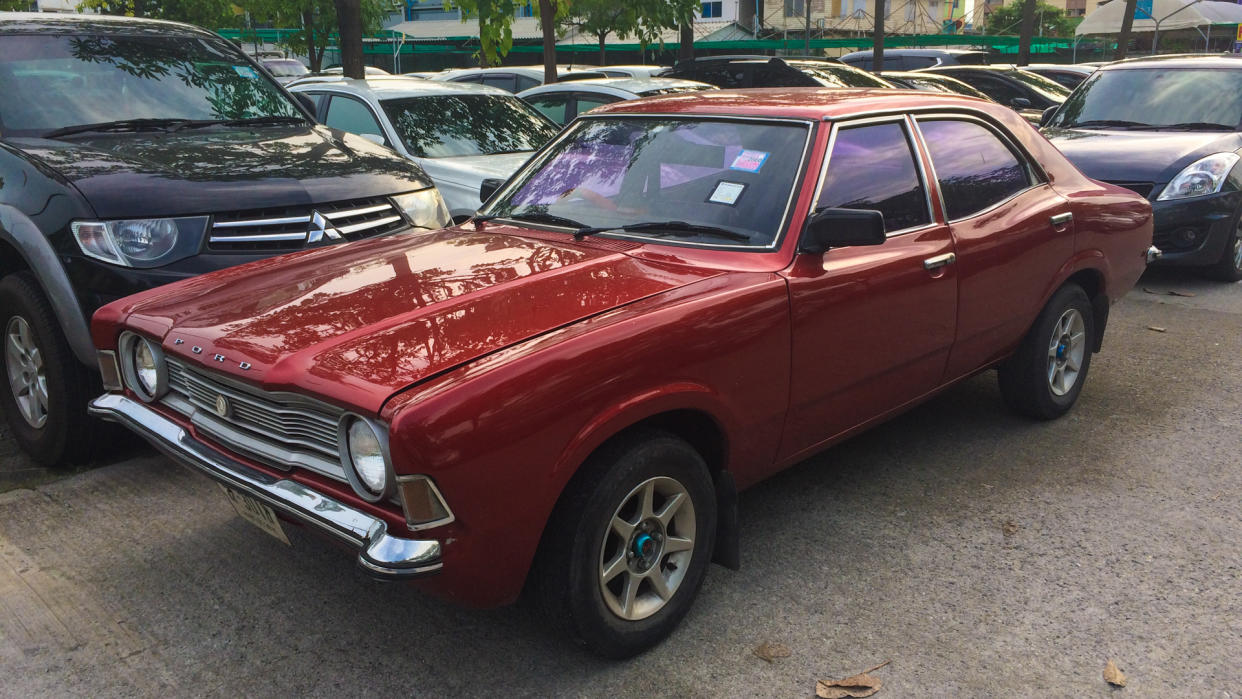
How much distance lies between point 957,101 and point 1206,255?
454 cm

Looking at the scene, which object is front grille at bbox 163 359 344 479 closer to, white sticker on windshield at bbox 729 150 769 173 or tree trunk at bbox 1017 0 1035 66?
white sticker on windshield at bbox 729 150 769 173

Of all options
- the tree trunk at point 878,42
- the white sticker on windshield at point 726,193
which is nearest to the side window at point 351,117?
the white sticker on windshield at point 726,193

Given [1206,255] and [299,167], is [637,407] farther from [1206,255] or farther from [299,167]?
[1206,255]

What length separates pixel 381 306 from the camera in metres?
3.18

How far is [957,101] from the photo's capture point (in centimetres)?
467

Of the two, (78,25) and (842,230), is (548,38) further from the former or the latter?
(842,230)

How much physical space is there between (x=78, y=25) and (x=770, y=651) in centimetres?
513

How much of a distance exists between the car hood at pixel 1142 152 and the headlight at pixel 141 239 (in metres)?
6.57

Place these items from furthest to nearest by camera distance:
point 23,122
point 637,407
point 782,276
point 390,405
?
point 23,122
point 782,276
point 637,407
point 390,405

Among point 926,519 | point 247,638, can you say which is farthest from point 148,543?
point 926,519

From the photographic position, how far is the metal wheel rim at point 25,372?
4520 mm

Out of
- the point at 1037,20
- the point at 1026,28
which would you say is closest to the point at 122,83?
the point at 1026,28

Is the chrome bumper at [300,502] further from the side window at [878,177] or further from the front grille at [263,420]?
the side window at [878,177]

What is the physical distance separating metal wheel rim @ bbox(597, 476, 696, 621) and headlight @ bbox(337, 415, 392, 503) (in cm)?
68
